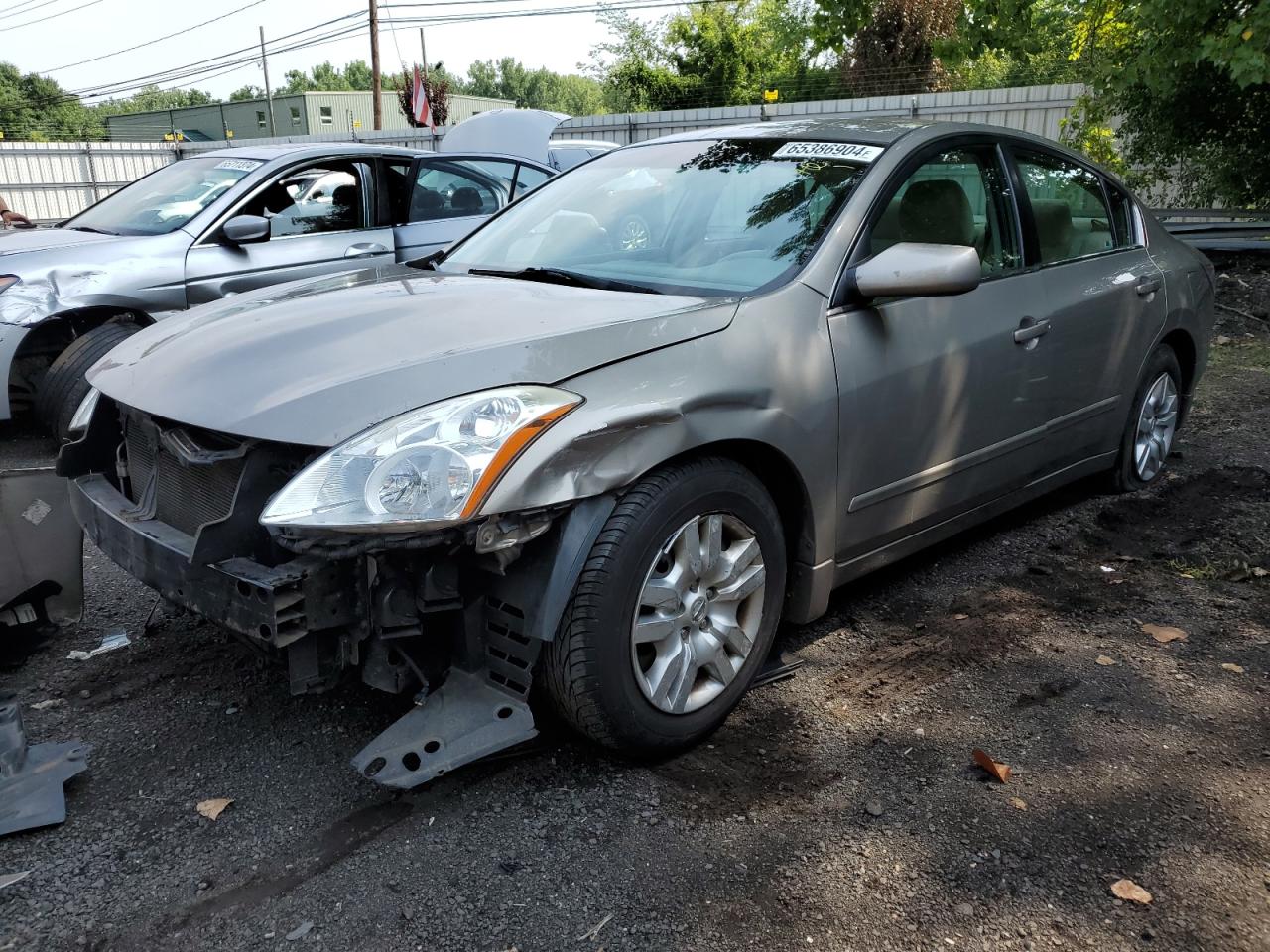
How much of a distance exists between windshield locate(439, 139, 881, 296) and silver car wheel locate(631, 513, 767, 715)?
770 millimetres

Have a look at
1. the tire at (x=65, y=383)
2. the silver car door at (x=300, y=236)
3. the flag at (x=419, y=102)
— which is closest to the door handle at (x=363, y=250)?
the silver car door at (x=300, y=236)

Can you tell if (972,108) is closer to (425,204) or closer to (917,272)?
(425,204)

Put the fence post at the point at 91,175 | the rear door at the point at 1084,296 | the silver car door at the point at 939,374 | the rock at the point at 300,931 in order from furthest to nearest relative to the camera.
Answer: the fence post at the point at 91,175 < the rear door at the point at 1084,296 < the silver car door at the point at 939,374 < the rock at the point at 300,931

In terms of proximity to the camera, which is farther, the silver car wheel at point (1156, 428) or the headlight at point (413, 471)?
the silver car wheel at point (1156, 428)

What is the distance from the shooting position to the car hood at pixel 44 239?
5953 mm

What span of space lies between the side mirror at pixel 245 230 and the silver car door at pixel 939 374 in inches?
168

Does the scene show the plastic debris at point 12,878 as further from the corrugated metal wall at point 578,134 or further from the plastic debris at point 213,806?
the corrugated metal wall at point 578,134

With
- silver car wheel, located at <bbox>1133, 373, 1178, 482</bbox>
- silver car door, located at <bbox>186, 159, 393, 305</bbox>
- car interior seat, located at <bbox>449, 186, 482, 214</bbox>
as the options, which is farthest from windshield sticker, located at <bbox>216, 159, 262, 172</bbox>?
silver car wheel, located at <bbox>1133, 373, 1178, 482</bbox>

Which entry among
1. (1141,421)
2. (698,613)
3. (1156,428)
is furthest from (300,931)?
(1156,428)

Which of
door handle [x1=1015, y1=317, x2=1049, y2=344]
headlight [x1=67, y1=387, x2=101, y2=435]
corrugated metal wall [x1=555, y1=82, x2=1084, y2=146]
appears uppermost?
corrugated metal wall [x1=555, y1=82, x2=1084, y2=146]

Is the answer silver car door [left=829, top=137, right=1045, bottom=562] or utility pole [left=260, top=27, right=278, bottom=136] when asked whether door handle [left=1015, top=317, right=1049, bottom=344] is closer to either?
silver car door [left=829, top=137, right=1045, bottom=562]

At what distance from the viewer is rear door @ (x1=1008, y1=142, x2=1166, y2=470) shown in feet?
12.9

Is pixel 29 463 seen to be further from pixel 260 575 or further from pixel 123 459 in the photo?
pixel 260 575

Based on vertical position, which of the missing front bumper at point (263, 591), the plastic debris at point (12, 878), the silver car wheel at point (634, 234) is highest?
the silver car wheel at point (634, 234)
